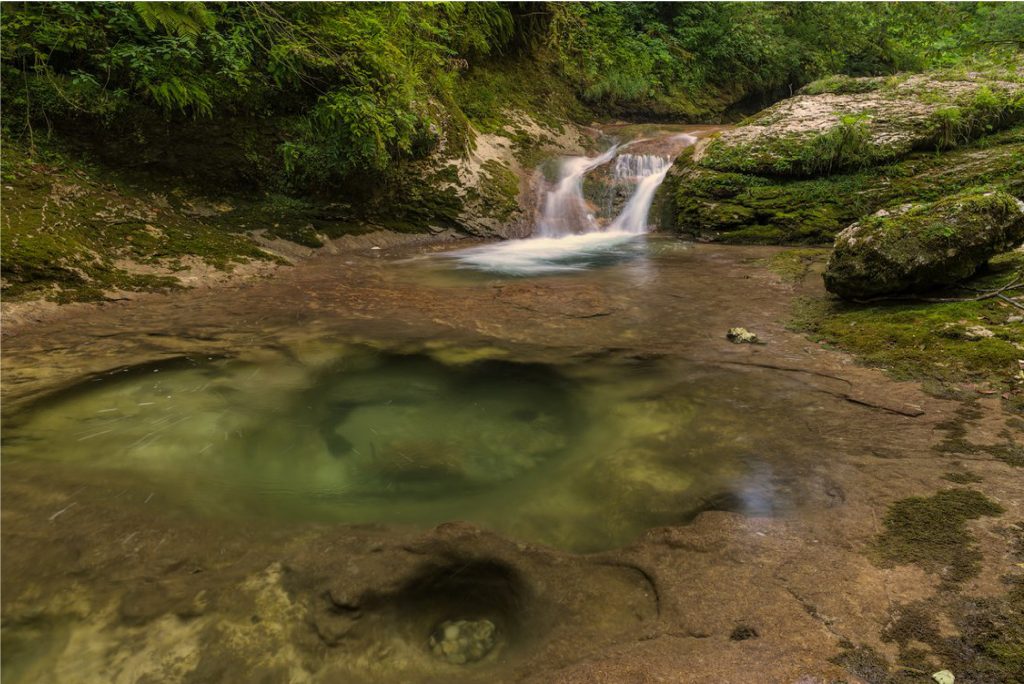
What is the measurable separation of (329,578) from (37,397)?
259 centimetres

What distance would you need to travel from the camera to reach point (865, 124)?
9055 millimetres

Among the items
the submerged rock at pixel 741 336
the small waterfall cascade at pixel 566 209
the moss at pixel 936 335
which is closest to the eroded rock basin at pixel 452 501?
the submerged rock at pixel 741 336

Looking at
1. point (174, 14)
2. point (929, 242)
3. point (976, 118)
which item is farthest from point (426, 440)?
point (976, 118)

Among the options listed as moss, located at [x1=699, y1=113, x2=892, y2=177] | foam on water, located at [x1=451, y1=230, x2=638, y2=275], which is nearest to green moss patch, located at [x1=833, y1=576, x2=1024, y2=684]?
foam on water, located at [x1=451, y1=230, x2=638, y2=275]

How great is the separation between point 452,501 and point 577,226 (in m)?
9.27

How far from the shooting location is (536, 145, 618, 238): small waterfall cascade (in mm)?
11000

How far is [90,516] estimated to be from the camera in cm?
227

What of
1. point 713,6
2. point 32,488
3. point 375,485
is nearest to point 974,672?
point 375,485

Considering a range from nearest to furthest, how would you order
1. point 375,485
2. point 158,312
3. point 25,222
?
1. point 375,485
2. point 158,312
3. point 25,222

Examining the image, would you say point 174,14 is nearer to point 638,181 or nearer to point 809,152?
point 638,181

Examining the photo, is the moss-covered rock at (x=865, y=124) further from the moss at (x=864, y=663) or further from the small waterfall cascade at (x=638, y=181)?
the moss at (x=864, y=663)

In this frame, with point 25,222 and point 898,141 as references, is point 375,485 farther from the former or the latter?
point 898,141

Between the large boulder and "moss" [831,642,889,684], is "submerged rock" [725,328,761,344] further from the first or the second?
"moss" [831,642,889,684]

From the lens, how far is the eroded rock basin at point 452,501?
176 centimetres
